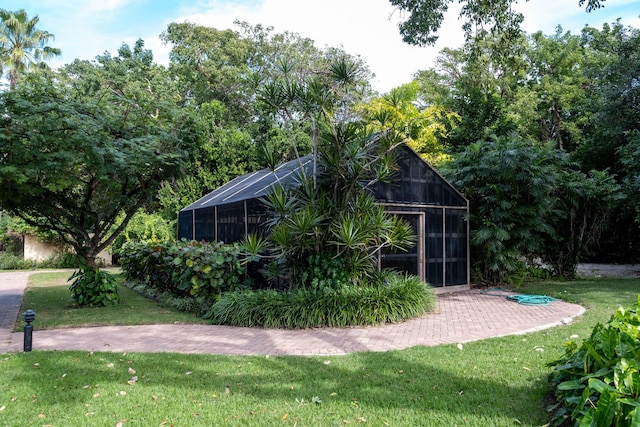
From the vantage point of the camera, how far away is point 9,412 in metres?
3.82

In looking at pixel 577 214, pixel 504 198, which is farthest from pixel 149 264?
pixel 577 214

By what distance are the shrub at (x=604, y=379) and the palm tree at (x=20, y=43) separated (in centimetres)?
2987

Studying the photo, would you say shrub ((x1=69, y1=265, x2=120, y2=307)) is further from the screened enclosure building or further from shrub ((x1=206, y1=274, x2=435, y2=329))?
shrub ((x1=206, y1=274, x2=435, y2=329))

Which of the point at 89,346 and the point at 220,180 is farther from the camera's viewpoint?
the point at 220,180

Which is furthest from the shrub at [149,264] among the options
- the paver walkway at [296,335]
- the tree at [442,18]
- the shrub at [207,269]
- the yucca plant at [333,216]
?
the tree at [442,18]

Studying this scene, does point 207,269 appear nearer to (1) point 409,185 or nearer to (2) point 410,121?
(2) point 410,121

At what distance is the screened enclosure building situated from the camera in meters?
9.87

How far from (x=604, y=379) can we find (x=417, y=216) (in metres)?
7.66

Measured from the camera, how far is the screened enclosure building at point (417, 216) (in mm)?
9867

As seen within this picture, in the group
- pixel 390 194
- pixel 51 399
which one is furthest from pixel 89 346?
pixel 390 194

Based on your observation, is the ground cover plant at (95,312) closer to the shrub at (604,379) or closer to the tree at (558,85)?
the shrub at (604,379)

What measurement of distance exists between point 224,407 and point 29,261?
21.3m

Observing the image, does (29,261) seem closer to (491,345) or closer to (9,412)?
(9,412)

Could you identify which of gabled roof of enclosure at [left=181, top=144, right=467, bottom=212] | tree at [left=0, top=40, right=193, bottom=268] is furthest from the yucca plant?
tree at [left=0, top=40, right=193, bottom=268]
